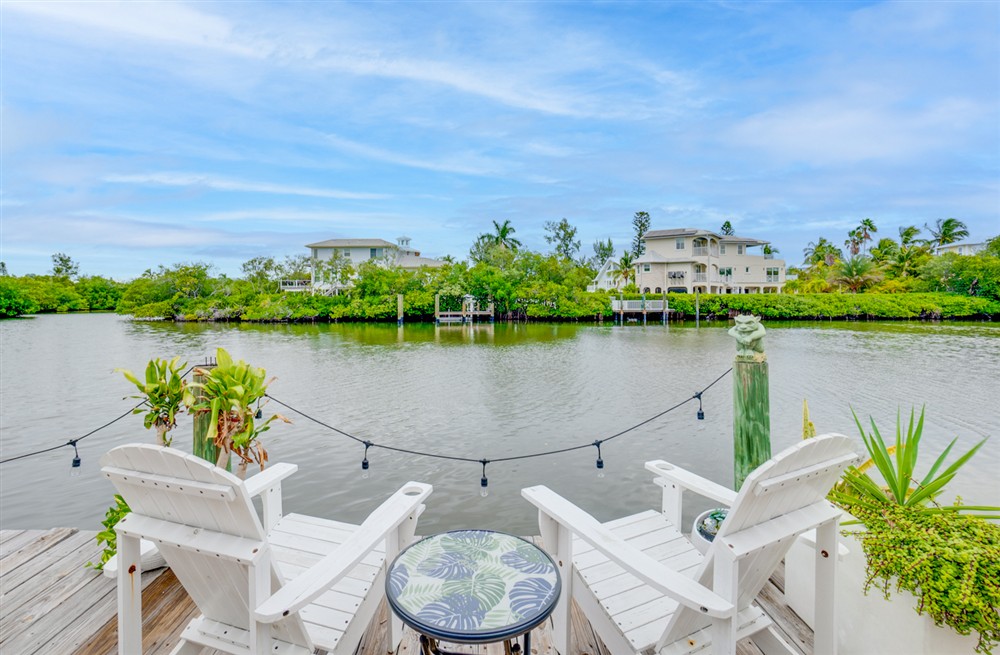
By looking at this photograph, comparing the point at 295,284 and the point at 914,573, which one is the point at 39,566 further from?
the point at 295,284

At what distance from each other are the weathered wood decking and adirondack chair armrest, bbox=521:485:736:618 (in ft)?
2.63

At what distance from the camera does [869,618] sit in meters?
2.02

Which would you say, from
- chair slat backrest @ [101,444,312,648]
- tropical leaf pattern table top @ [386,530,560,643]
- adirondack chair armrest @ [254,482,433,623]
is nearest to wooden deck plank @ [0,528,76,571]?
chair slat backrest @ [101,444,312,648]

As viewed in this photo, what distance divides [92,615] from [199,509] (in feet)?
5.87

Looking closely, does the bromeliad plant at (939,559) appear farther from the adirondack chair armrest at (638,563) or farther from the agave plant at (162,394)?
the agave plant at (162,394)

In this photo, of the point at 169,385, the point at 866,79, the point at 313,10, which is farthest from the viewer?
the point at 866,79

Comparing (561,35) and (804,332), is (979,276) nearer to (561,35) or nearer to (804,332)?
(804,332)

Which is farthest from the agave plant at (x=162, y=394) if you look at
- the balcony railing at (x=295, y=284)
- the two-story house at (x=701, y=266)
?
the balcony railing at (x=295, y=284)

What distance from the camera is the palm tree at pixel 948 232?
55844 mm

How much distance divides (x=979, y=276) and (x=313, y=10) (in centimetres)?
4921

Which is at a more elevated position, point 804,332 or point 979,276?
point 979,276

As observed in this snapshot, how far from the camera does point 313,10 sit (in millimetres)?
15414

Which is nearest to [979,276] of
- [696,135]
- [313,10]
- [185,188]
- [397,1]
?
[696,135]

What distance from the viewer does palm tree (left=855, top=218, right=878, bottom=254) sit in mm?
52125
